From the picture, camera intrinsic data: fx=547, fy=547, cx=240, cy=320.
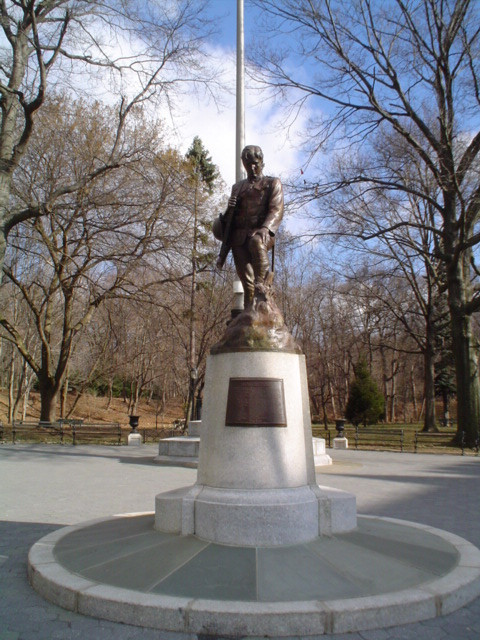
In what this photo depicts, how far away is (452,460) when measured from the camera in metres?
16.4

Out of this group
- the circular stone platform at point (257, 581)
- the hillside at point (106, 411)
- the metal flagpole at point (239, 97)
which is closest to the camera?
the circular stone platform at point (257, 581)

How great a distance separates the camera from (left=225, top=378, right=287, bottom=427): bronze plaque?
18.1 feet

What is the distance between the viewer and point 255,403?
219 inches

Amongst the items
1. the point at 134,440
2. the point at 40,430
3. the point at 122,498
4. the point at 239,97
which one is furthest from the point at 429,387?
the point at 122,498

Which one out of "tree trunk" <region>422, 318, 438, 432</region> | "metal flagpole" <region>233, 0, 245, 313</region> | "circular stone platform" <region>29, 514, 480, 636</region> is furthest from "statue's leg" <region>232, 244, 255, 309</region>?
"tree trunk" <region>422, 318, 438, 432</region>

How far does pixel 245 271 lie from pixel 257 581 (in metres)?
3.60

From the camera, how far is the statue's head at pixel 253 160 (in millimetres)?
6762

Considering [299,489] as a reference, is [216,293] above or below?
above

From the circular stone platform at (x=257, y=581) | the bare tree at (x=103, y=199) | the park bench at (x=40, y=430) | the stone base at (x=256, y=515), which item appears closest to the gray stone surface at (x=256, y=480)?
the stone base at (x=256, y=515)

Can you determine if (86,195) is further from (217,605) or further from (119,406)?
(119,406)

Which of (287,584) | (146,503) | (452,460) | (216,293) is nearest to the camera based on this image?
(287,584)

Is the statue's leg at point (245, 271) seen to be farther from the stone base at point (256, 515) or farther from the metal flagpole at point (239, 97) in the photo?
the metal flagpole at point (239, 97)

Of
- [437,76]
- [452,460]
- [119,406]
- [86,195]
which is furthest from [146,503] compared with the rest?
[119,406]

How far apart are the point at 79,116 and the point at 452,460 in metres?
17.4
